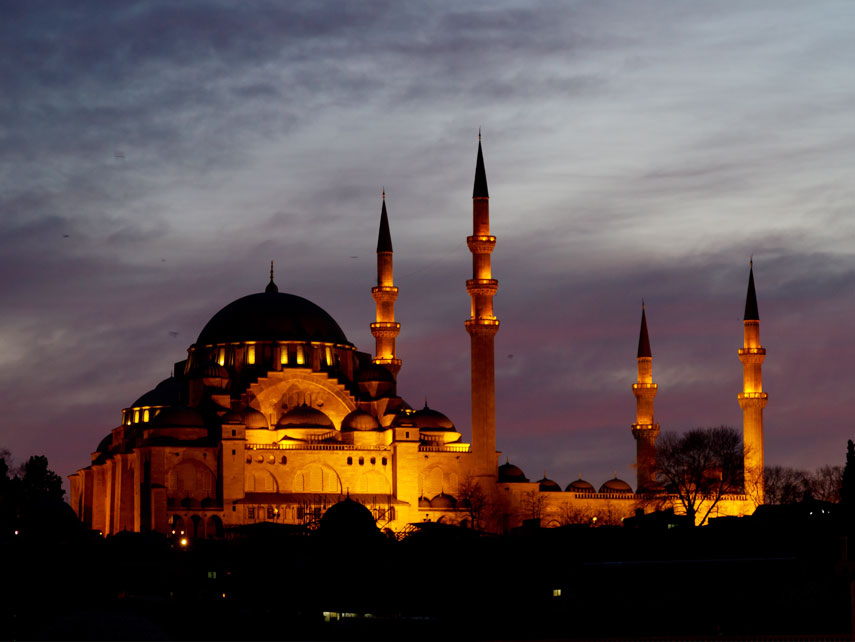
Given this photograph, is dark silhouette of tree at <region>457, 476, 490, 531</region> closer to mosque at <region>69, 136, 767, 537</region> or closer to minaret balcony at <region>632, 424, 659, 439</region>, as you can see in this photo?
mosque at <region>69, 136, 767, 537</region>

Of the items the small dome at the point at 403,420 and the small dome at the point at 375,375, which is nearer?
the small dome at the point at 403,420

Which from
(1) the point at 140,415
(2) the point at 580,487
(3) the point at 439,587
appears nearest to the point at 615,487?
(2) the point at 580,487

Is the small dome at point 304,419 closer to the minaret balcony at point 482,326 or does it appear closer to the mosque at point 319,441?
the mosque at point 319,441

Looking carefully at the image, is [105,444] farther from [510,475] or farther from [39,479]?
[510,475]

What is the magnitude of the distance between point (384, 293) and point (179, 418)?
484 inches

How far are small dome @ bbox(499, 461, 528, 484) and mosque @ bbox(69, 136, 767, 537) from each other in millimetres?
72

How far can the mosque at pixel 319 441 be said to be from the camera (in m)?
66.9

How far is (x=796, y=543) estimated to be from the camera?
169 ft

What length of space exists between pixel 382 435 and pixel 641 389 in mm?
15117

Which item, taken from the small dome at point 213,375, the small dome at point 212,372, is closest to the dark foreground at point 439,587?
the small dome at point 213,375

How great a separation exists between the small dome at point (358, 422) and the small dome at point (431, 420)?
8.79 feet

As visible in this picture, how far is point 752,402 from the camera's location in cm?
7712

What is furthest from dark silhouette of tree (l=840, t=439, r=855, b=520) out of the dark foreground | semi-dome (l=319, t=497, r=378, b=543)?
semi-dome (l=319, t=497, r=378, b=543)

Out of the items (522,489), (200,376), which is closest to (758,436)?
(522,489)
